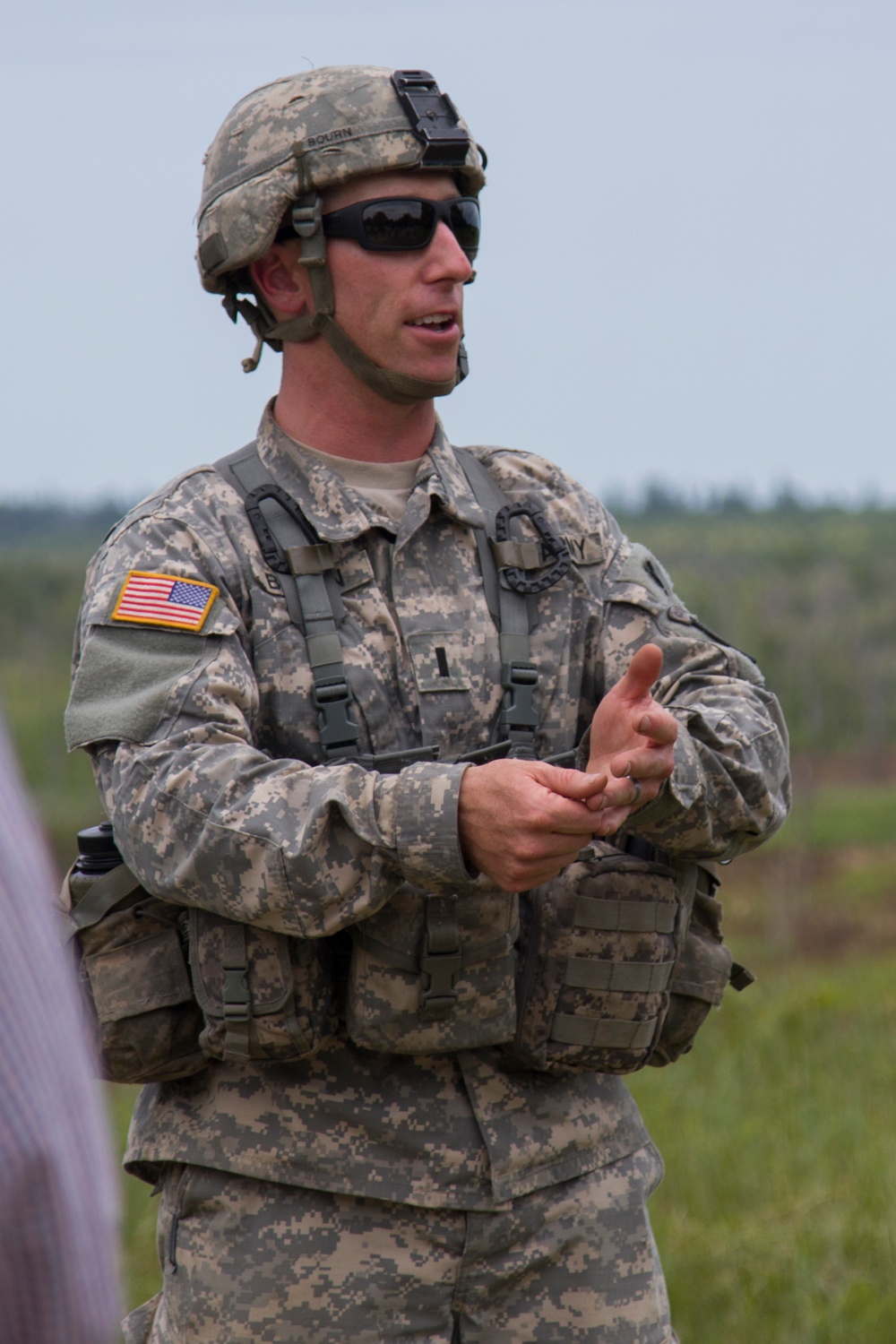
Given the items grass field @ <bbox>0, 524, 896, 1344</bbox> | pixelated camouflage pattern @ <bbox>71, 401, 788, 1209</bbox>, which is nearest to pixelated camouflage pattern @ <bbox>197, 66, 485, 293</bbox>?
pixelated camouflage pattern @ <bbox>71, 401, 788, 1209</bbox>

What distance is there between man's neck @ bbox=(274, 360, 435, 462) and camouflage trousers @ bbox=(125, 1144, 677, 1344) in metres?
1.33

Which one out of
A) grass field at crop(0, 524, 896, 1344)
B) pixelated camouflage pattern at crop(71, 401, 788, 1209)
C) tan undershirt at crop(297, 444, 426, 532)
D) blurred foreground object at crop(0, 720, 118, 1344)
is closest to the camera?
blurred foreground object at crop(0, 720, 118, 1344)

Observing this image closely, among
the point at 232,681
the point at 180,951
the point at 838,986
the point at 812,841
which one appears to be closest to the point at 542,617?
the point at 232,681

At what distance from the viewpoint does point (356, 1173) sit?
2.77 meters

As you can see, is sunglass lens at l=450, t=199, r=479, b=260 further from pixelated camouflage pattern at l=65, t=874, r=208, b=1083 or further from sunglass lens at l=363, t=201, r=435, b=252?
pixelated camouflage pattern at l=65, t=874, r=208, b=1083

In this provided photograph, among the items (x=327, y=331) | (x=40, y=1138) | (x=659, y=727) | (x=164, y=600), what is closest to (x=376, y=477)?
(x=327, y=331)

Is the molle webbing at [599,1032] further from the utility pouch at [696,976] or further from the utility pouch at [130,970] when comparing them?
the utility pouch at [130,970]

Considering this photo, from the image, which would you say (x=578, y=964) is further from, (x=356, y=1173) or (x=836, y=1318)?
(x=836, y=1318)

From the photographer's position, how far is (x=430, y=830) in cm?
243

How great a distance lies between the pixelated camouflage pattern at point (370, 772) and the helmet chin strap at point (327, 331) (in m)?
0.14

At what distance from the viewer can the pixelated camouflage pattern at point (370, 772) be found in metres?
2.50

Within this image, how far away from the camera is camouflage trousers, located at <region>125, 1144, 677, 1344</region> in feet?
9.01

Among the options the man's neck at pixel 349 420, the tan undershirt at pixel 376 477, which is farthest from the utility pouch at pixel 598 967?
the man's neck at pixel 349 420

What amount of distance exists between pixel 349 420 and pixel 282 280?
A: 11.5 inches
